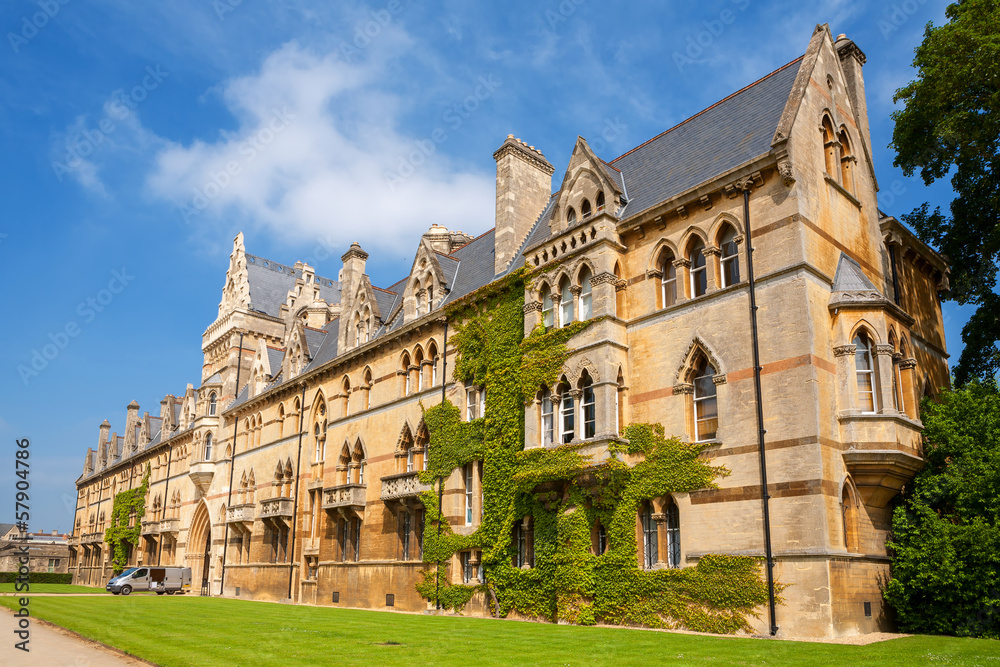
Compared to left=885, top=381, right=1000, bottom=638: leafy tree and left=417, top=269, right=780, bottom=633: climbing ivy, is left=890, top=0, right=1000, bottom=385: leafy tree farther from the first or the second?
left=417, top=269, right=780, bottom=633: climbing ivy

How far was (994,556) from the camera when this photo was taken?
17.5 m

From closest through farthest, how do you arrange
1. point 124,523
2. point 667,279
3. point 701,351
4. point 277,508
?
point 701,351, point 667,279, point 277,508, point 124,523

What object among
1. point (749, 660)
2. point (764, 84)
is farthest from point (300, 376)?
point (749, 660)

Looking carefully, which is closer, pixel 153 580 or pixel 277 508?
pixel 277 508

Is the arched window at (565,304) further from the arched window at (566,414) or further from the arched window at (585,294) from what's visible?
the arched window at (566,414)

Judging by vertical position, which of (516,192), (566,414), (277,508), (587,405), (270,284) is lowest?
(277,508)

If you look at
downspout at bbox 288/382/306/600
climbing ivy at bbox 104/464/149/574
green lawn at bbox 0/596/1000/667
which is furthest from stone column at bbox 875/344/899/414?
climbing ivy at bbox 104/464/149/574

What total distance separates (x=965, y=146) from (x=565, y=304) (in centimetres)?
1349

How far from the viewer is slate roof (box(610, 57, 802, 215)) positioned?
74.2 feet

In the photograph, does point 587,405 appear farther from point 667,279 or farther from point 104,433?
point 104,433

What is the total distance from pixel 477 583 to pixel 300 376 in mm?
18563

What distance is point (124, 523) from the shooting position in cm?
6919

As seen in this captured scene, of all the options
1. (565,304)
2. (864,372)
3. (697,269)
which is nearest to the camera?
(864,372)

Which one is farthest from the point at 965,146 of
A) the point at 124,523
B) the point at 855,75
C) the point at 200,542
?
the point at 124,523
